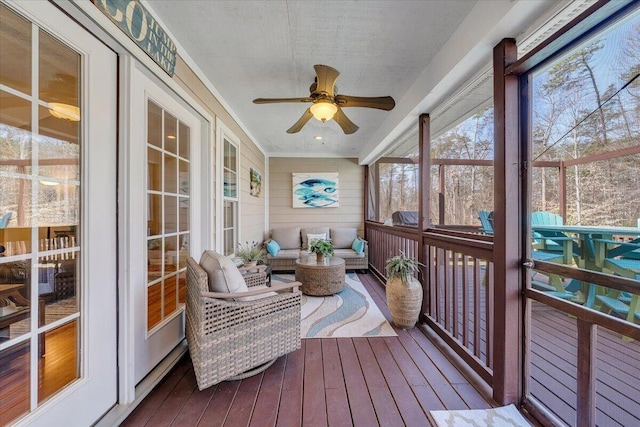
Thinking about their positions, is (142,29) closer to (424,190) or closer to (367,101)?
(367,101)

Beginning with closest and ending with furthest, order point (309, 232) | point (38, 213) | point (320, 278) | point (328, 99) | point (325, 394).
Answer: point (38, 213)
point (325, 394)
point (328, 99)
point (320, 278)
point (309, 232)

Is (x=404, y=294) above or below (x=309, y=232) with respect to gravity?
below

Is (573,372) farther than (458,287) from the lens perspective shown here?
No

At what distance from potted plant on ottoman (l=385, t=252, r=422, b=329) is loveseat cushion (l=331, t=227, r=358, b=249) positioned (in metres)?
2.82

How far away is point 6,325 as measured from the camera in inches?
41.3

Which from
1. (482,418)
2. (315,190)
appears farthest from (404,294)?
(315,190)

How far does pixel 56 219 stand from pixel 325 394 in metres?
1.82

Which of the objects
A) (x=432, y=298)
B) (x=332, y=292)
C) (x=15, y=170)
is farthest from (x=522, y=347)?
(x=15, y=170)

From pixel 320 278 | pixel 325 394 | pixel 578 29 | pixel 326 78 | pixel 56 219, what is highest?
pixel 326 78

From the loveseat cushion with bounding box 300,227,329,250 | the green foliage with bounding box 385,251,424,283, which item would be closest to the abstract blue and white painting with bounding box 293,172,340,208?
the loveseat cushion with bounding box 300,227,329,250

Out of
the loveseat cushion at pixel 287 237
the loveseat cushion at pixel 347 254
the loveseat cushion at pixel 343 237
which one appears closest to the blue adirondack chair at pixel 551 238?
the loveseat cushion at pixel 347 254

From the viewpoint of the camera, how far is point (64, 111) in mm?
1285

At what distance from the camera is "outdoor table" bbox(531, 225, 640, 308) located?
1207 mm

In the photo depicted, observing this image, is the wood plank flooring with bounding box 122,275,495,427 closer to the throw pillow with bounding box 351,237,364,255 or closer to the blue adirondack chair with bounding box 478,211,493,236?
the blue adirondack chair with bounding box 478,211,493,236
